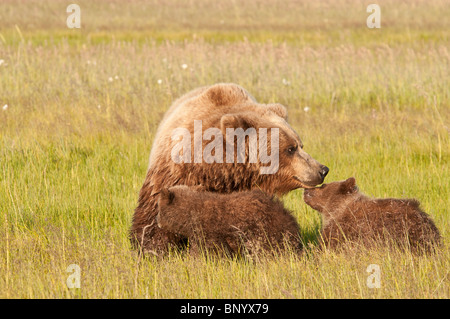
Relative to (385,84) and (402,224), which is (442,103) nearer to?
(385,84)

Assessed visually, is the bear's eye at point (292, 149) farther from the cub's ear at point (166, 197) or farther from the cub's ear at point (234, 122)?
the cub's ear at point (166, 197)

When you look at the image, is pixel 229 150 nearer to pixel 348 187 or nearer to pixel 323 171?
pixel 323 171

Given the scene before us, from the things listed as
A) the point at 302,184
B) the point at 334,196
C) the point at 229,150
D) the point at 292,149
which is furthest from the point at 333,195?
the point at 229,150

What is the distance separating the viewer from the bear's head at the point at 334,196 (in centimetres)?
521

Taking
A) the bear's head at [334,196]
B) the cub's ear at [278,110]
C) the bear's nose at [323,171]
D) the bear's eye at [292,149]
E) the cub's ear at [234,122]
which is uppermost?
the cub's ear at [278,110]

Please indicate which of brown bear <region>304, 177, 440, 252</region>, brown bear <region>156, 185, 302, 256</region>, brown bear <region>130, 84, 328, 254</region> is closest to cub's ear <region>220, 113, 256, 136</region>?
brown bear <region>130, 84, 328, 254</region>

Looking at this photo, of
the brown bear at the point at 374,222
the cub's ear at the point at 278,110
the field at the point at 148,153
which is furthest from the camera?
the cub's ear at the point at 278,110

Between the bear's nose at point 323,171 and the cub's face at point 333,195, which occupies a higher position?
the bear's nose at point 323,171

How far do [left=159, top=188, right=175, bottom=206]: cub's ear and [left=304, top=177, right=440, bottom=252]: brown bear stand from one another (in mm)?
1248

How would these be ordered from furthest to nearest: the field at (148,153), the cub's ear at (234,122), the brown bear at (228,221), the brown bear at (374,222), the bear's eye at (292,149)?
1. the bear's eye at (292,149)
2. the cub's ear at (234,122)
3. the brown bear at (374,222)
4. the brown bear at (228,221)
5. the field at (148,153)

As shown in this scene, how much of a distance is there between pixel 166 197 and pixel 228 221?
1.61 ft

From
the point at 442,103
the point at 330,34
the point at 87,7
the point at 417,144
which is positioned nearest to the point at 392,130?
the point at 417,144

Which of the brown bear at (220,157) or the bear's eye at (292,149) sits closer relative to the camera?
the brown bear at (220,157)

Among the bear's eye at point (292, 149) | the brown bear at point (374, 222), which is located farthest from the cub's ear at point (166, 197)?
the brown bear at point (374, 222)
